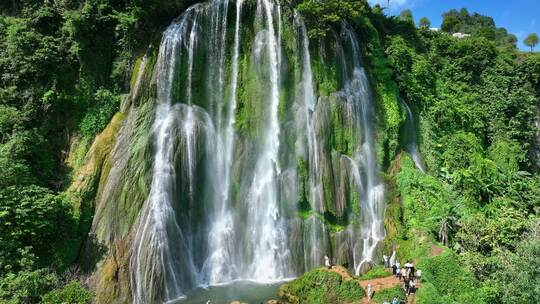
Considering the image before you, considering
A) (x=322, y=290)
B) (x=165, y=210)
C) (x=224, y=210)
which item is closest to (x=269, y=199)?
(x=224, y=210)

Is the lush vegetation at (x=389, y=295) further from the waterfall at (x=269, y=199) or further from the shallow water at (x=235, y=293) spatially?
the waterfall at (x=269, y=199)

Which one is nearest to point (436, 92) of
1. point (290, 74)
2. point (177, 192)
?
point (290, 74)

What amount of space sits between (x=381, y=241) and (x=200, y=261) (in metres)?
10.9

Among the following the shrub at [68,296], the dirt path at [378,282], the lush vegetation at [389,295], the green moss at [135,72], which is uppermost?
the green moss at [135,72]


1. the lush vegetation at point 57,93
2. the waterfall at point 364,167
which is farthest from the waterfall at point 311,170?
the lush vegetation at point 57,93

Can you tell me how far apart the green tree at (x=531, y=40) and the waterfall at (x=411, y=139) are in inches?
1726

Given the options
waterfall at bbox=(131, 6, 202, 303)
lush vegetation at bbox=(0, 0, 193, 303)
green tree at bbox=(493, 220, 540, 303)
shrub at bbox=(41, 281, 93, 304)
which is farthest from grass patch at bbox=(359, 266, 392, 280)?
lush vegetation at bbox=(0, 0, 193, 303)

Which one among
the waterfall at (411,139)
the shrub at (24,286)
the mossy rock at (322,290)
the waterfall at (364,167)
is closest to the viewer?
the shrub at (24,286)

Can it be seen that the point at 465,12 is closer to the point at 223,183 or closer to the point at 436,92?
the point at 436,92

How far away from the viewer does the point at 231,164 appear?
25.4 metres

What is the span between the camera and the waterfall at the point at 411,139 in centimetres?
3109

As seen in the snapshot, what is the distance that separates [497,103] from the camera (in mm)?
38875

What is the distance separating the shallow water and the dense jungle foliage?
5462 mm

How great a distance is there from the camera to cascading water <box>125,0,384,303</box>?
23.0 m
